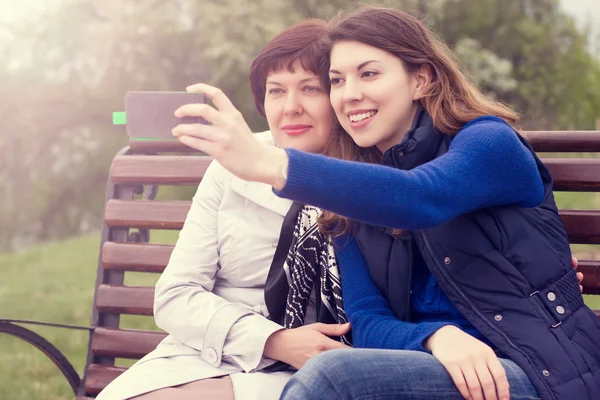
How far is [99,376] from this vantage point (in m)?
3.05

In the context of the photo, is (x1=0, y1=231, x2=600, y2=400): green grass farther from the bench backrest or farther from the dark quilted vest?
the dark quilted vest

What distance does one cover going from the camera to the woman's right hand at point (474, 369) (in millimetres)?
1799

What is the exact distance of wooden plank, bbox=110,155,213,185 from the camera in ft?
10.1

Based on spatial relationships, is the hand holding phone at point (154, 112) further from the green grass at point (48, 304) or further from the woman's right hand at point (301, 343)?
the green grass at point (48, 304)

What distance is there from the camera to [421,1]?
11016 mm

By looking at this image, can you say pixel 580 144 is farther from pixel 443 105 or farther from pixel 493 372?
pixel 493 372

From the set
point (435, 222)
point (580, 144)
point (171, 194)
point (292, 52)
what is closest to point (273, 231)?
point (292, 52)

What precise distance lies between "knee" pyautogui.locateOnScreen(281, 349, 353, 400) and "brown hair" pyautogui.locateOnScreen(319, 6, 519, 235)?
0.59 metres

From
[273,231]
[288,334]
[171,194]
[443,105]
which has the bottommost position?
[171,194]

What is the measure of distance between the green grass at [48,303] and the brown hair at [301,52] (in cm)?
155

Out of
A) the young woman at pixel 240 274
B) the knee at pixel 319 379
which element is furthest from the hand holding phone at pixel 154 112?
the knee at pixel 319 379

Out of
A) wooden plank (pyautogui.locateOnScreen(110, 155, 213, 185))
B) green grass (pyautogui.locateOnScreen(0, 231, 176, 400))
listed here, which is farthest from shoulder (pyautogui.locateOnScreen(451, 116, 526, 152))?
green grass (pyautogui.locateOnScreen(0, 231, 176, 400))

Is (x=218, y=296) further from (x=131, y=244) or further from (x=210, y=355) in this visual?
(x=131, y=244)

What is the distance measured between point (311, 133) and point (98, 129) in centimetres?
985
